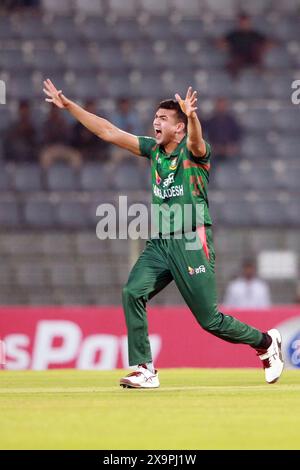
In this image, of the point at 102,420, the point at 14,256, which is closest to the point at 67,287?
the point at 14,256

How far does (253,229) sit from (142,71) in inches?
212

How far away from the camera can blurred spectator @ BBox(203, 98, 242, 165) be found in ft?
57.5

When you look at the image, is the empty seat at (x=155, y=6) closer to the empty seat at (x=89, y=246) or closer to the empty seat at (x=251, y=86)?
the empty seat at (x=251, y=86)

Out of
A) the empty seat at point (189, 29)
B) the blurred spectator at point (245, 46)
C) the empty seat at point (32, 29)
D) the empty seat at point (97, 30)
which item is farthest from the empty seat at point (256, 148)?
the empty seat at point (32, 29)

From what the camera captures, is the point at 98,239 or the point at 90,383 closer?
the point at 90,383

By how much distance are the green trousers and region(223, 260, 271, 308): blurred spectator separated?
19.1 ft

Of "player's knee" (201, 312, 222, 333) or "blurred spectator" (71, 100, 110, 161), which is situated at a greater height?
"blurred spectator" (71, 100, 110, 161)

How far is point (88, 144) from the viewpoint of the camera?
1722 cm

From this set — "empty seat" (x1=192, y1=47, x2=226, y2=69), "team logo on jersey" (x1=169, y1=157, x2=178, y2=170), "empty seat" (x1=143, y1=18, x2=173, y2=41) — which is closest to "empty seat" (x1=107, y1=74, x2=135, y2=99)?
"empty seat" (x1=143, y1=18, x2=173, y2=41)

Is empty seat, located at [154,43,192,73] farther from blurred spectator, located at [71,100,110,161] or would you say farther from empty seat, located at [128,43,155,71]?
blurred spectator, located at [71,100,110,161]

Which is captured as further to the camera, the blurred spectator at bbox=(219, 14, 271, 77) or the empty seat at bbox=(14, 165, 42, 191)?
the blurred spectator at bbox=(219, 14, 271, 77)

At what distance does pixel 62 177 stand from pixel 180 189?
8272mm

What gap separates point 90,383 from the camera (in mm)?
10000
